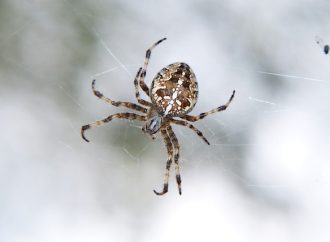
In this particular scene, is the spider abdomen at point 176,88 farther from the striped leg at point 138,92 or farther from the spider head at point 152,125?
the spider head at point 152,125

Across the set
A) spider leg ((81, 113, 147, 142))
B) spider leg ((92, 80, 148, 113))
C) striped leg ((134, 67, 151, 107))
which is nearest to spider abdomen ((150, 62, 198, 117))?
striped leg ((134, 67, 151, 107))

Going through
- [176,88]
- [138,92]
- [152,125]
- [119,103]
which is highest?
[176,88]

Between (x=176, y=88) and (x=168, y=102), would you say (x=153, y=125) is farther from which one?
(x=176, y=88)

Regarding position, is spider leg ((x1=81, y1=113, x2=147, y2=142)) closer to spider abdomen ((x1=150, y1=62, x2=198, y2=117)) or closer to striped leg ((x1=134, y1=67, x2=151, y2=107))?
striped leg ((x1=134, y1=67, x2=151, y2=107))

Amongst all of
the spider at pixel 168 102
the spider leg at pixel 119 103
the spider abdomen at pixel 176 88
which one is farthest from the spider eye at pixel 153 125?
the spider abdomen at pixel 176 88

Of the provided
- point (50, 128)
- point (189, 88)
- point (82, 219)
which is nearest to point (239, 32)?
point (50, 128)

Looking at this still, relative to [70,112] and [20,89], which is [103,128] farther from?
[20,89]

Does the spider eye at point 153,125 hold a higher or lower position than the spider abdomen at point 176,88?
lower

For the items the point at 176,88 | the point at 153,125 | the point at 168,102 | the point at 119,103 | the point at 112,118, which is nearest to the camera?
the point at 176,88

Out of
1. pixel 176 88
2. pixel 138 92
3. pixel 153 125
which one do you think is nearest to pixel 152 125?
pixel 153 125
